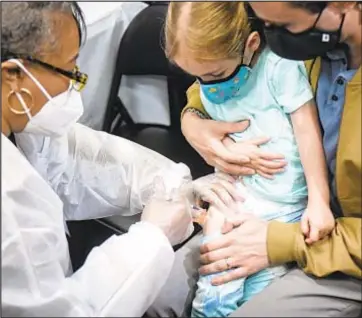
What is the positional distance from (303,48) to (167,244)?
45cm

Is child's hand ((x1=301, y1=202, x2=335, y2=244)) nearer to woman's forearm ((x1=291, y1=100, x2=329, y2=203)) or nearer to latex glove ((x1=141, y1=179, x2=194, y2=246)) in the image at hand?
woman's forearm ((x1=291, y1=100, x2=329, y2=203))

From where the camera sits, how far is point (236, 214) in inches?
53.4

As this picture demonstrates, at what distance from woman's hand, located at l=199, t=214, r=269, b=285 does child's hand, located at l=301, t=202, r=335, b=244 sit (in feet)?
0.28

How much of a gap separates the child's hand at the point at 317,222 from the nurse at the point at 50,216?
252mm

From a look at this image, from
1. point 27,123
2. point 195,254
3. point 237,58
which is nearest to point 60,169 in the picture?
point 27,123

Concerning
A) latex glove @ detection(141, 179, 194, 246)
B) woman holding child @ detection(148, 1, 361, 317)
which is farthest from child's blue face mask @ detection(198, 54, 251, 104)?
latex glove @ detection(141, 179, 194, 246)

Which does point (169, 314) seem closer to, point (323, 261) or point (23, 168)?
point (323, 261)

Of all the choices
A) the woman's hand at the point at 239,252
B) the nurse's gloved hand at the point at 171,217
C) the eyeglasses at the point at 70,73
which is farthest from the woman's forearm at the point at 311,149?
the eyeglasses at the point at 70,73

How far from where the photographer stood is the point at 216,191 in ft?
4.63

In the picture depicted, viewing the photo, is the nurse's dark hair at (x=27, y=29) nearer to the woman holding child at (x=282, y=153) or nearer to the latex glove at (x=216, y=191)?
the woman holding child at (x=282, y=153)

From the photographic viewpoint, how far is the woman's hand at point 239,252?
1264 millimetres

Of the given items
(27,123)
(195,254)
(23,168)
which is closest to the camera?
(23,168)

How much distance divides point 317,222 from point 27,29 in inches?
25.9

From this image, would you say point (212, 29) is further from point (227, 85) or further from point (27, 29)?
point (27, 29)
